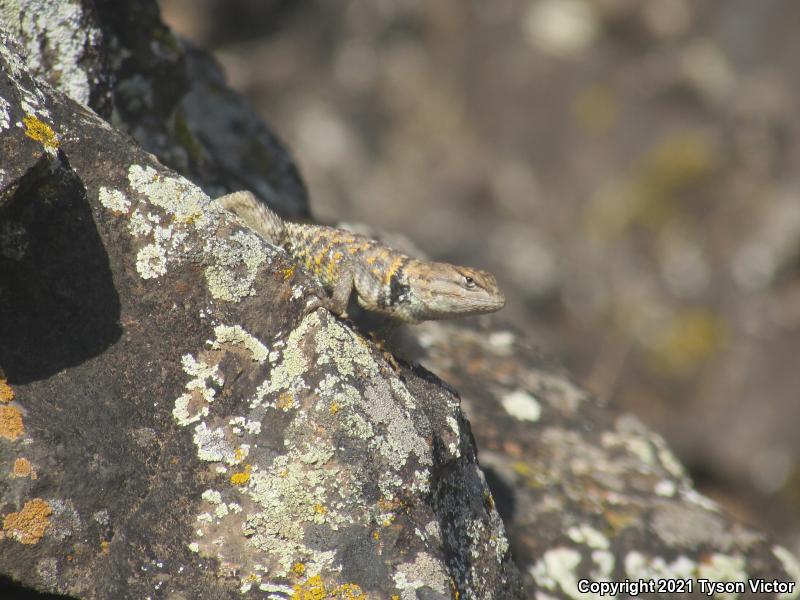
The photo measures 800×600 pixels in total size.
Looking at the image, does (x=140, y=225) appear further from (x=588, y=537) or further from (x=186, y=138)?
(x=588, y=537)

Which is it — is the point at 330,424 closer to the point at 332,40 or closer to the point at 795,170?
the point at 795,170

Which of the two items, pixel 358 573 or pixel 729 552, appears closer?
pixel 358 573

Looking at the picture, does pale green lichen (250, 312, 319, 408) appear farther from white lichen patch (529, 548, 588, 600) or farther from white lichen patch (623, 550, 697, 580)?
white lichen patch (623, 550, 697, 580)

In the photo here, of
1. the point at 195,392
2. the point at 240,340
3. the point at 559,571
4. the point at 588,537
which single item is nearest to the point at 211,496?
the point at 195,392

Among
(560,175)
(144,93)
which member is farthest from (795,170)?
(144,93)

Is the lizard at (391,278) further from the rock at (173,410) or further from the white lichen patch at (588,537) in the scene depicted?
the white lichen patch at (588,537)

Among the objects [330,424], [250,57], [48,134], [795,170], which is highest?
[48,134]

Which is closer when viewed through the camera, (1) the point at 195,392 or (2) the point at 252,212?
(1) the point at 195,392
